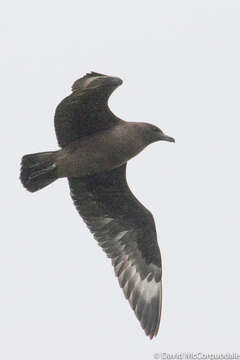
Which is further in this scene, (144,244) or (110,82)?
(144,244)

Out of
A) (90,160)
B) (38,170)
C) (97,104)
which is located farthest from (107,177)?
(97,104)

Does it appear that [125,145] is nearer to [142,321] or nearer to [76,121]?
[76,121]

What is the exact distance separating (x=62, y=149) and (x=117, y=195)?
3.11ft

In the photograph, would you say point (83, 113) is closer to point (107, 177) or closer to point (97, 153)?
point (97, 153)

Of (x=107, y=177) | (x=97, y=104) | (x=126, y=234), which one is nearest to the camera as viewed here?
(x=97, y=104)

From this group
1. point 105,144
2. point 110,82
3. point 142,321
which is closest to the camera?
point 110,82

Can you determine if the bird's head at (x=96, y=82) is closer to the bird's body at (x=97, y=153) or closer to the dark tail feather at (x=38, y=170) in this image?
the bird's body at (x=97, y=153)

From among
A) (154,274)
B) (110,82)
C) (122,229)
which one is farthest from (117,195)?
(110,82)

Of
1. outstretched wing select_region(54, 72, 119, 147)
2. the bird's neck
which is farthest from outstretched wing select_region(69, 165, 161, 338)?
the bird's neck

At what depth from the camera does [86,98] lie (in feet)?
25.9

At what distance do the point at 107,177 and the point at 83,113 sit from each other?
96 centimetres

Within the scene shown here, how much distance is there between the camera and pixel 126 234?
9062mm

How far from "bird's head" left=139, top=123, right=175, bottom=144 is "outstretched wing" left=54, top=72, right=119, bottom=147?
350 millimetres

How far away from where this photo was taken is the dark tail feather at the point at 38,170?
324 inches
